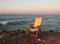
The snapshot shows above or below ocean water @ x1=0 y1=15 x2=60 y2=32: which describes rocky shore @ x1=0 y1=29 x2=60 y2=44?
below

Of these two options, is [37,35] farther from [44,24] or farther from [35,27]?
[44,24]

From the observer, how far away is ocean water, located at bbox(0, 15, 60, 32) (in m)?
3.93

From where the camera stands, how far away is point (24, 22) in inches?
160

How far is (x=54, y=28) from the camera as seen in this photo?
13.4 ft

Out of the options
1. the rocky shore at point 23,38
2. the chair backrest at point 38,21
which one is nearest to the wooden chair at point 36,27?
the chair backrest at point 38,21

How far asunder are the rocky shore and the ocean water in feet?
0.43

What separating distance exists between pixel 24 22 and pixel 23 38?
0.60 meters

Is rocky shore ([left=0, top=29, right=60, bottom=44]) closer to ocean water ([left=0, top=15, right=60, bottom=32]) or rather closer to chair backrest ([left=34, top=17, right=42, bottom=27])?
ocean water ([left=0, top=15, right=60, bottom=32])

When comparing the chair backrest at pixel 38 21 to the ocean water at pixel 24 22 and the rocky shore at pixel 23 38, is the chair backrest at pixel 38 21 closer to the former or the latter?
the ocean water at pixel 24 22

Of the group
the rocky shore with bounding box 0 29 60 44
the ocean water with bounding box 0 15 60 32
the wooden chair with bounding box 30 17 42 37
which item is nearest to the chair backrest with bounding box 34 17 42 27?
the wooden chair with bounding box 30 17 42 37

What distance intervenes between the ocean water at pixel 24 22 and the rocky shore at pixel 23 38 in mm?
132

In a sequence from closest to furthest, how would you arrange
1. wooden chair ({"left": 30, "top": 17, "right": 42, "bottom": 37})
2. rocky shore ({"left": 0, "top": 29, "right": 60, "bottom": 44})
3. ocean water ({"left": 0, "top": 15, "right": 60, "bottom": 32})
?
rocky shore ({"left": 0, "top": 29, "right": 60, "bottom": 44}) < wooden chair ({"left": 30, "top": 17, "right": 42, "bottom": 37}) < ocean water ({"left": 0, "top": 15, "right": 60, "bottom": 32})

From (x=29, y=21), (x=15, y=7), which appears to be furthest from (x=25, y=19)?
(x=15, y=7)

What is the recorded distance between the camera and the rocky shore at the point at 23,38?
135 inches
